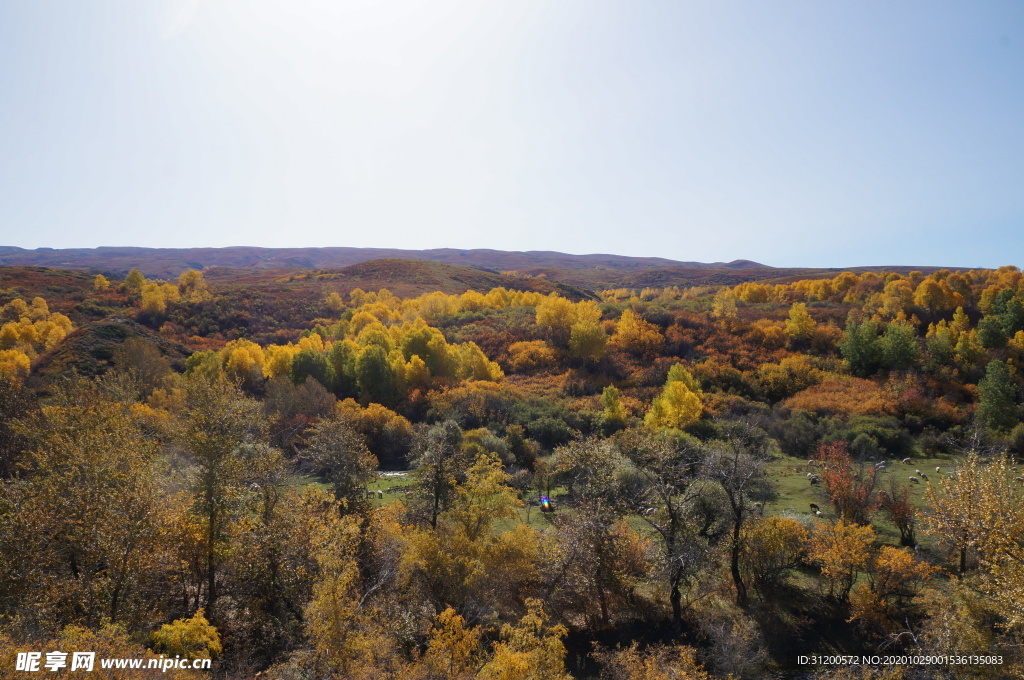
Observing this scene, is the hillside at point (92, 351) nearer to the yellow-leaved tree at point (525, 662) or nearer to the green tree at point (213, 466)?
the green tree at point (213, 466)

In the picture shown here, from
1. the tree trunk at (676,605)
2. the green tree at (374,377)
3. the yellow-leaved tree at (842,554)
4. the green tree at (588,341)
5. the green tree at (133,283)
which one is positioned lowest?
the tree trunk at (676,605)

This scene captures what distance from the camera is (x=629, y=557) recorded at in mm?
19703

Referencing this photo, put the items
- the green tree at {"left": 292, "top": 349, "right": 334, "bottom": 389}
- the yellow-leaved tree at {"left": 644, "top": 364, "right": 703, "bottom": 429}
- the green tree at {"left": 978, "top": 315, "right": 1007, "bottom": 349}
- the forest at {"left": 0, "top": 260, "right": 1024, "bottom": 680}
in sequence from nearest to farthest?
1. the forest at {"left": 0, "top": 260, "right": 1024, "bottom": 680}
2. the yellow-leaved tree at {"left": 644, "top": 364, "right": 703, "bottom": 429}
3. the green tree at {"left": 292, "top": 349, "right": 334, "bottom": 389}
4. the green tree at {"left": 978, "top": 315, "right": 1007, "bottom": 349}

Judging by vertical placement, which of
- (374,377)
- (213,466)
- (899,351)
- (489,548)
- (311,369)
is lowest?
(489,548)

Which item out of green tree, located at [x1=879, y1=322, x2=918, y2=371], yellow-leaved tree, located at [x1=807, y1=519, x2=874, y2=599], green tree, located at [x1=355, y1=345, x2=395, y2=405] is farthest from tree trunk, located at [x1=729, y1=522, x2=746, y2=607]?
green tree, located at [x1=879, y1=322, x2=918, y2=371]

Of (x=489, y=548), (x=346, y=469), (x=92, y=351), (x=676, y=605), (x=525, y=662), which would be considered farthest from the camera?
(x=92, y=351)

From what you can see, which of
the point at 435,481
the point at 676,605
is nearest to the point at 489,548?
the point at 435,481

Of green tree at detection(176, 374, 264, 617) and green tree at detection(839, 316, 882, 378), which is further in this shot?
green tree at detection(839, 316, 882, 378)

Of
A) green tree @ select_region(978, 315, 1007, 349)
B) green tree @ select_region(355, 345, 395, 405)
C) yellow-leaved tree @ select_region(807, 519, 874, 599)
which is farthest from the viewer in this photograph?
green tree @ select_region(978, 315, 1007, 349)

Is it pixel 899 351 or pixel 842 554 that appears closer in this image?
pixel 842 554

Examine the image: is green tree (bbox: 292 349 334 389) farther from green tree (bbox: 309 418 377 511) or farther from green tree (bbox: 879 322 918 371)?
green tree (bbox: 879 322 918 371)

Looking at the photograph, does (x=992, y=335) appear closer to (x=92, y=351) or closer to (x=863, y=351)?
(x=863, y=351)

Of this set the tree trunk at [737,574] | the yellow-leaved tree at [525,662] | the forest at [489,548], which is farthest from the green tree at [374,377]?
the yellow-leaved tree at [525,662]

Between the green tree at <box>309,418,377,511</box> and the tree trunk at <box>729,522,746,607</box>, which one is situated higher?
the green tree at <box>309,418,377,511</box>
